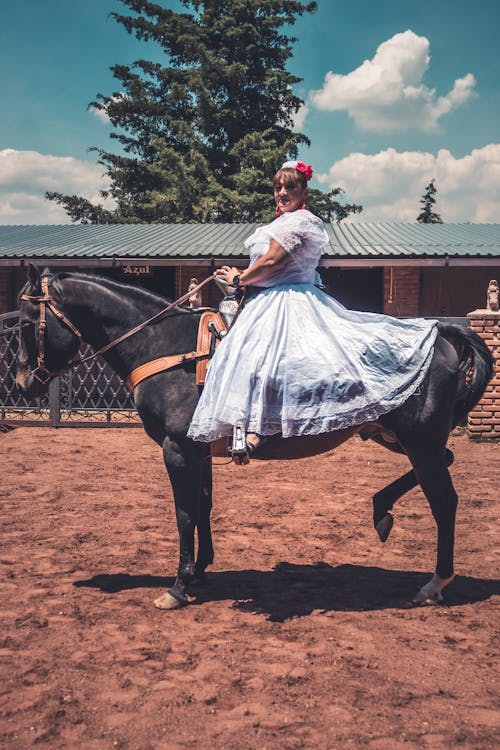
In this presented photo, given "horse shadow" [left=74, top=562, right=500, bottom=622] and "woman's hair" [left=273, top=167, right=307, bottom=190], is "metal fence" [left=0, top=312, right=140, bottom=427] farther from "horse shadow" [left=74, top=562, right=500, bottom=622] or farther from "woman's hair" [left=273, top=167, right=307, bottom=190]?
"woman's hair" [left=273, top=167, right=307, bottom=190]

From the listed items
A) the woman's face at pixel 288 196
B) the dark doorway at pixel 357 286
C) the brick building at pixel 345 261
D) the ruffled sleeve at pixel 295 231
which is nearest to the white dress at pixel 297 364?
the ruffled sleeve at pixel 295 231

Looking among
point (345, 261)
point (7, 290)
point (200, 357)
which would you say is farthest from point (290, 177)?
point (7, 290)

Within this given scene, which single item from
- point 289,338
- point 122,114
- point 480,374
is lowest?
point 480,374

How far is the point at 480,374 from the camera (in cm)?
426

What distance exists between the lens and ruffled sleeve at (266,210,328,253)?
374cm

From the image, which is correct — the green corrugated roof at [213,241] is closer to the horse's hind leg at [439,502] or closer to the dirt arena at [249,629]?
the dirt arena at [249,629]

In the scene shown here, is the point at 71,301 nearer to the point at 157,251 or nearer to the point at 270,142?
the point at 157,251

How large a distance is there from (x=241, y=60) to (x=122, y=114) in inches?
253

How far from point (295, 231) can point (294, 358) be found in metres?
0.78

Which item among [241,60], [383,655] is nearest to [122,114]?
[241,60]

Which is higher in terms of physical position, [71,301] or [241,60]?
[241,60]

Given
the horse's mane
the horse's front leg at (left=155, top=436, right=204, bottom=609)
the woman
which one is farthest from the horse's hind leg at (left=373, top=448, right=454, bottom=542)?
the horse's mane

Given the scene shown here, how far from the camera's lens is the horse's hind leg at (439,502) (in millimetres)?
4043

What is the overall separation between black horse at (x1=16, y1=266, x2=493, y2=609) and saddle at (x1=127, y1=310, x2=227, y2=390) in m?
0.05
